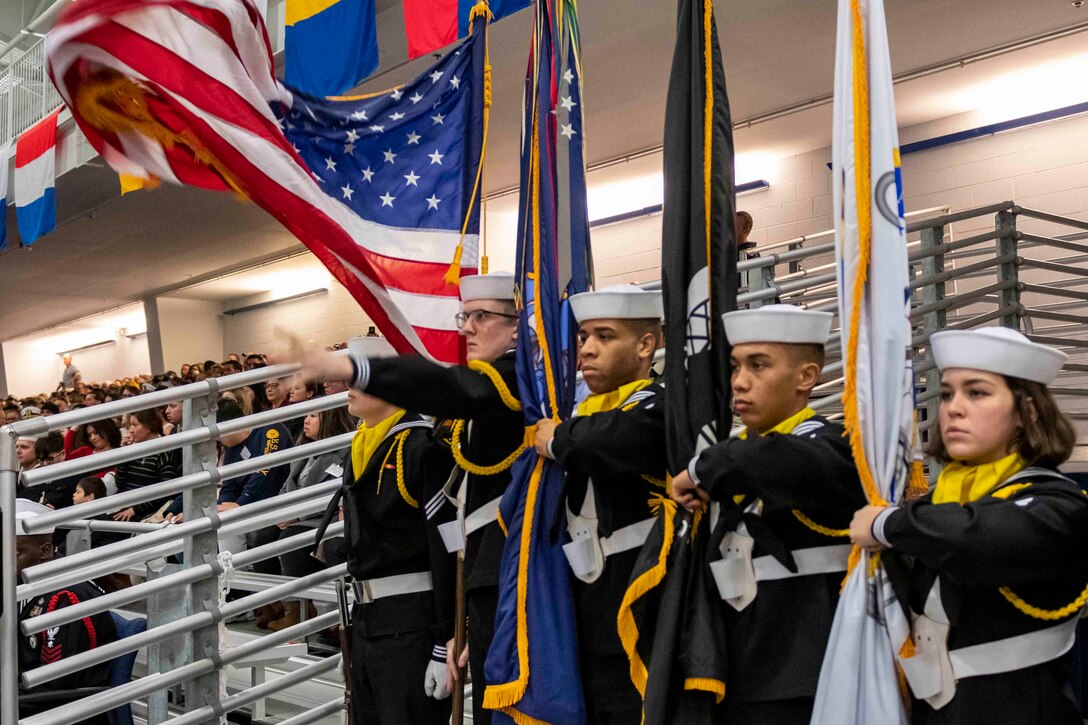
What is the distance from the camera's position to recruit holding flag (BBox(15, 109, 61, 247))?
419 inches

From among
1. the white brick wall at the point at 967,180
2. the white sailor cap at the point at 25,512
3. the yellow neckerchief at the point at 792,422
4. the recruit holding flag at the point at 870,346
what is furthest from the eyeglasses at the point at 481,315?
the white brick wall at the point at 967,180

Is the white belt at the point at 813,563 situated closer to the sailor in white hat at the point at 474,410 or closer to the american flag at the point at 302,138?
the sailor in white hat at the point at 474,410

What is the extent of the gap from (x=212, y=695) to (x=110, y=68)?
2.03m

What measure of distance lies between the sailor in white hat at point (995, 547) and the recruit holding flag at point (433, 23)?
4134 mm

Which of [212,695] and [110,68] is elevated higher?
[110,68]

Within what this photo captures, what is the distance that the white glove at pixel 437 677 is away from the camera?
3055 millimetres

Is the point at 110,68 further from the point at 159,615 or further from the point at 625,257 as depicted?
the point at 625,257

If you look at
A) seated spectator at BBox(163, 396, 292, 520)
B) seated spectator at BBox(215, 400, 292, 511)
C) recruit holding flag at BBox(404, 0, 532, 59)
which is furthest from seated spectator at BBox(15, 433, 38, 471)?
recruit holding flag at BBox(404, 0, 532, 59)

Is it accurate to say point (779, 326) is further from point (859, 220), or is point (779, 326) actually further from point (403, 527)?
point (403, 527)

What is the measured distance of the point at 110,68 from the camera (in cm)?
323

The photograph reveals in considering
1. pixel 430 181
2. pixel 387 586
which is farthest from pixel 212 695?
pixel 430 181

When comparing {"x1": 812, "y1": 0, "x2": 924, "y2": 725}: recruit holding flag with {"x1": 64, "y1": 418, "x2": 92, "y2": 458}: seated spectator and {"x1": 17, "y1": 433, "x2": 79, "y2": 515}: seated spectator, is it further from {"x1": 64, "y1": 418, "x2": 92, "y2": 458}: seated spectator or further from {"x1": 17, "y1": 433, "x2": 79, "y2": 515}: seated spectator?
{"x1": 64, "y1": 418, "x2": 92, "y2": 458}: seated spectator

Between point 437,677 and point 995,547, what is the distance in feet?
5.67

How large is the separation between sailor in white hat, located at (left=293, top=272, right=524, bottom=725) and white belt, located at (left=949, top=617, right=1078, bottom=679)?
1190 mm
